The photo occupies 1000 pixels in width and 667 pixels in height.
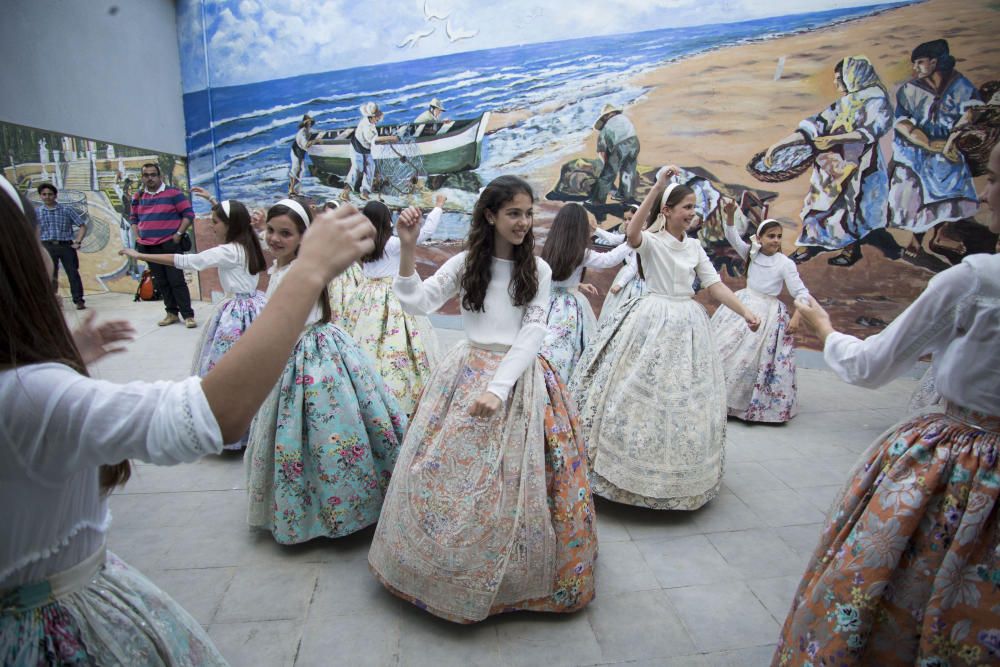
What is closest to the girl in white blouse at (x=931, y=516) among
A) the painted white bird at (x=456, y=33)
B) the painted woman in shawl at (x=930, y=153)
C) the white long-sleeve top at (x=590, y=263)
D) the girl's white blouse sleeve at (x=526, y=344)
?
the girl's white blouse sleeve at (x=526, y=344)

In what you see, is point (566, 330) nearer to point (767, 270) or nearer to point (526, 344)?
point (767, 270)

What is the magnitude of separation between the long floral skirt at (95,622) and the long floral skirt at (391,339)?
9.82 ft

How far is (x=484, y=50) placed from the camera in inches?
309

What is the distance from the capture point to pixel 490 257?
232 cm

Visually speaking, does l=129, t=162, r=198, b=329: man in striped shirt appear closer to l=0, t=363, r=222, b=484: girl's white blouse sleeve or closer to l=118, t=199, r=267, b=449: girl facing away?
l=118, t=199, r=267, b=449: girl facing away

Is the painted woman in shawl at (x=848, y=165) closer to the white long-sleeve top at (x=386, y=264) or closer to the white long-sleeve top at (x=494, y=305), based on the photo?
the white long-sleeve top at (x=386, y=264)

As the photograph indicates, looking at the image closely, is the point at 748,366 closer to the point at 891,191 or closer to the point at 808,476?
the point at 808,476

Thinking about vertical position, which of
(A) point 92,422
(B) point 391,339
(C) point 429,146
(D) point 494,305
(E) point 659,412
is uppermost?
(C) point 429,146

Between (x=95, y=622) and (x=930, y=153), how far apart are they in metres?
7.70

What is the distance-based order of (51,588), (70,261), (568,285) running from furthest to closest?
1. (70,261)
2. (568,285)
3. (51,588)

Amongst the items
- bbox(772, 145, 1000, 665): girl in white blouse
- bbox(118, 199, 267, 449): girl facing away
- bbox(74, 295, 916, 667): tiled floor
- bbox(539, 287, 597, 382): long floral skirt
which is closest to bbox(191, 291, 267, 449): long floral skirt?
bbox(118, 199, 267, 449): girl facing away

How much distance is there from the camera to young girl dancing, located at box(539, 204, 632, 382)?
4254 millimetres

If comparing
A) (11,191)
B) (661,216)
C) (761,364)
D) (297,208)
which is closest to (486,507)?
(11,191)

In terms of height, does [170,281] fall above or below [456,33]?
below
